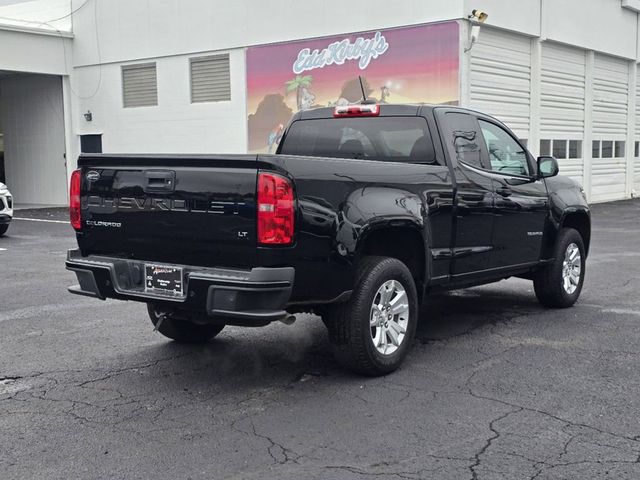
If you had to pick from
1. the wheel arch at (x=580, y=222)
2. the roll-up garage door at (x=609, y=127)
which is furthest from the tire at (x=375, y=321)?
the roll-up garage door at (x=609, y=127)

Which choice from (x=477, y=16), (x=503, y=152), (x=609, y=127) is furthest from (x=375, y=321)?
(x=609, y=127)

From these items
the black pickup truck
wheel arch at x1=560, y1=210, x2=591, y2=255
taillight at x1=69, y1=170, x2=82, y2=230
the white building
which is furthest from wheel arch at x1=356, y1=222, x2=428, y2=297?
the white building

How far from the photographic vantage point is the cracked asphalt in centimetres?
405

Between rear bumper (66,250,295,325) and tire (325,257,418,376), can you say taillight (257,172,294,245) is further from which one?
tire (325,257,418,376)

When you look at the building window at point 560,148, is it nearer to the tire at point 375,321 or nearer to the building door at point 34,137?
the building door at point 34,137

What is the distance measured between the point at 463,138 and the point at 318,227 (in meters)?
2.23

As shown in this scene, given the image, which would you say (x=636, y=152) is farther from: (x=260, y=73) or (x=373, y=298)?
(x=373, y=298)

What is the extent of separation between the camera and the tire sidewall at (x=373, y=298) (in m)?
5.31

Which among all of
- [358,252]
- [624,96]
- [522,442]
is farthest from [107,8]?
[522,442]

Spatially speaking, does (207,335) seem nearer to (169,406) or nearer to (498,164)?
(169,406)

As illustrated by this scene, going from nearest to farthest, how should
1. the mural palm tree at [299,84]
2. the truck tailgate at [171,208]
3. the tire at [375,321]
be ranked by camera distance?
the truck tailgate at [171,208] → the tire at [375,321] → the mural palm tree at [299,84]

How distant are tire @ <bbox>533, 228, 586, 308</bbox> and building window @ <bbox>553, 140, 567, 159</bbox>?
1457 centimetres

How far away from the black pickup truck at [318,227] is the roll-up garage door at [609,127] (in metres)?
18.7

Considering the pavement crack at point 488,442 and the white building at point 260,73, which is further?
the white building at point 260,73
